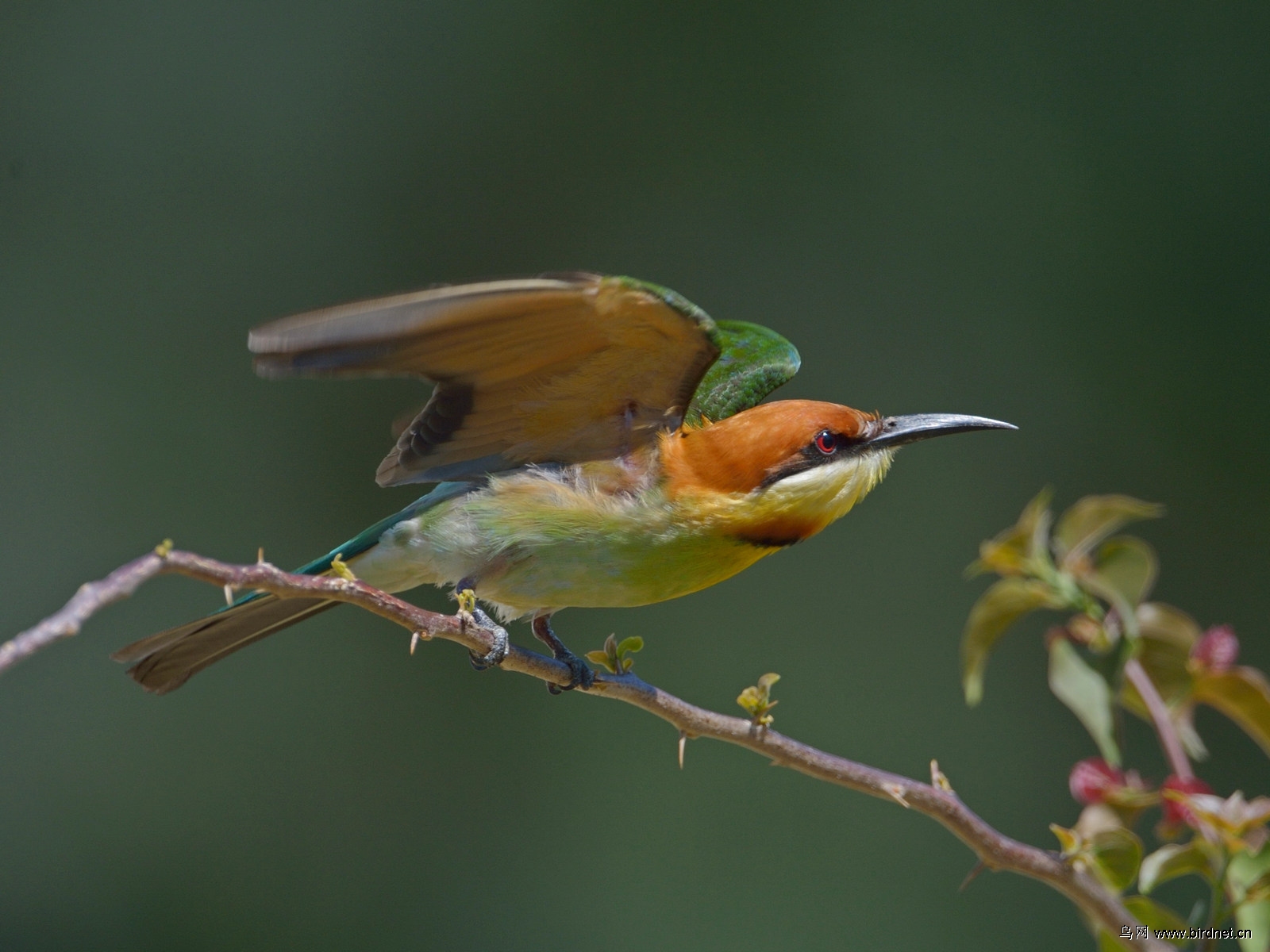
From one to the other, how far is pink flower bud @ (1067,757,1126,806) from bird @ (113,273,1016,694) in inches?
21.8

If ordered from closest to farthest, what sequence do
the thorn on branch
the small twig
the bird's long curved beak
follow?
the small twig < the thorn on branch < the bird's long curved beak

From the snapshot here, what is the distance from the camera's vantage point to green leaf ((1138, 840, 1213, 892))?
1121 mm

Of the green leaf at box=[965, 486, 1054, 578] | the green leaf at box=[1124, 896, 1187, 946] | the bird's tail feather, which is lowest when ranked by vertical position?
the green leaf at box=[1124, 896, 1187, 946]

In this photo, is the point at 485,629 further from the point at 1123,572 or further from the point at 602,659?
the point at 1123,572

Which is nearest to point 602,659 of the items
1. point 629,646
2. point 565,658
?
point 629,646

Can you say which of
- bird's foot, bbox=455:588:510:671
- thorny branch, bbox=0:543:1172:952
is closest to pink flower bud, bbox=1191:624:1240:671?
thorny branch, bbox=0:543:1172:952

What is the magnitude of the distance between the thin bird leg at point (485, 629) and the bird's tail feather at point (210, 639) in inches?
9.5

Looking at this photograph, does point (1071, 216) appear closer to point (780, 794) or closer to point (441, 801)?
point (780, 794)

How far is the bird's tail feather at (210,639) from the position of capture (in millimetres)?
1736

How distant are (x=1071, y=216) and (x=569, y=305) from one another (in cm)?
284

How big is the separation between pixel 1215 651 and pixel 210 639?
48.2 inches

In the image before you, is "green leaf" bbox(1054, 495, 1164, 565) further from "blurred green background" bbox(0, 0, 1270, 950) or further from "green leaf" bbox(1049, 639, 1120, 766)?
"blurred green background" bbox(0, 0, 1270, 950)

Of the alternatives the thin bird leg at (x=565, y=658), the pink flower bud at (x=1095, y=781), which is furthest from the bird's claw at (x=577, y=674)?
the pink flower bud at (x=1095, y=781)

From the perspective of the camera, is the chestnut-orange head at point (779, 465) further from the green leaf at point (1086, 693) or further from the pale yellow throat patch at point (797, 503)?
the green leaf at point (1086, 693)
